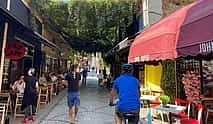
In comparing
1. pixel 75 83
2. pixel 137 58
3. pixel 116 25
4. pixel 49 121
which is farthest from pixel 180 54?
pixel 116 25

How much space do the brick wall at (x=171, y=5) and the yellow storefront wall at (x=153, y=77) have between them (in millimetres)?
3223

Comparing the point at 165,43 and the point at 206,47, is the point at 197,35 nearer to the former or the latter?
the point at 206,47

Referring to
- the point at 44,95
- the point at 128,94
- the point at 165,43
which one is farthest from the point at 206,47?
the point at 44,95

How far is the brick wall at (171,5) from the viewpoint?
10.2 m

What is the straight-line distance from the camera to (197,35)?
10.2 ft

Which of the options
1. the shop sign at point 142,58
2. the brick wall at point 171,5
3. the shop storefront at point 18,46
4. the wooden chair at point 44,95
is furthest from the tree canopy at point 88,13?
the shop sign at point 142,58

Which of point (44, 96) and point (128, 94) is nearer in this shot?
point (128, 94)

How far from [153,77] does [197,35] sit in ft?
20.2

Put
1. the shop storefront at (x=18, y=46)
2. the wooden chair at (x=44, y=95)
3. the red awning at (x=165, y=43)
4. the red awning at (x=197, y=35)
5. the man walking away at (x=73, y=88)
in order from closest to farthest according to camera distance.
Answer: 1. the red awning at (x=197, y=35)
2. the red awning at (x=165, y=43)
3. the man walking away at (x=73, y=88)
4. the shop storefront at (x=18, y=46)
5. the wooden chair at (x=44, y=95)

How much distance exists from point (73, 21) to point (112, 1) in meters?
2.73

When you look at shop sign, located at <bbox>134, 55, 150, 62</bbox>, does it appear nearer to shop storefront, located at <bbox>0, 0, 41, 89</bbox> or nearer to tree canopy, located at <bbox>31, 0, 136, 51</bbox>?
shop storefront, located at <bbox>0, 0, 41, 89</bbox>

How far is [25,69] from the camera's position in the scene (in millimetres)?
10633

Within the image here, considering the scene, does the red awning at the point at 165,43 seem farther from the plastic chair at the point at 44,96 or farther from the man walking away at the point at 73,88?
the plastic chair at the point at 44,96

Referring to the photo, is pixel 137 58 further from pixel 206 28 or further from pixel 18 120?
pixel 18 120
